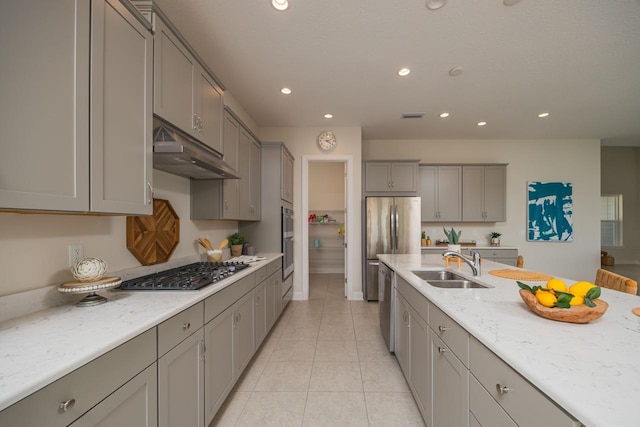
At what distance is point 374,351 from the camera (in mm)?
2611

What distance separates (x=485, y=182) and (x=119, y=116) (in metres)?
5.53

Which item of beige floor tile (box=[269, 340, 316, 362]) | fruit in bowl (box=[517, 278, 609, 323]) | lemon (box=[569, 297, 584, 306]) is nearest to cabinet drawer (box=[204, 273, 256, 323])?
beige floor tile (box=[269, 340, 316, 362])

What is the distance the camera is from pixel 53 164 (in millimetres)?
954

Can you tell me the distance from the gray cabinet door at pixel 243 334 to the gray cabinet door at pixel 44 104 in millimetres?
1275

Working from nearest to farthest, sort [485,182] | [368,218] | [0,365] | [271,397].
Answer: [0,365]
[271,397]
[368,218]
[485,182]

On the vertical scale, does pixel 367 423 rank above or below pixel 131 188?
below

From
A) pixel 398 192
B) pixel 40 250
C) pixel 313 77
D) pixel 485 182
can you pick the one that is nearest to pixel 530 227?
pixel 485 182

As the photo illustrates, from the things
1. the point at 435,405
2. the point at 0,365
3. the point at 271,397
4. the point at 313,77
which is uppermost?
the point at 313,77

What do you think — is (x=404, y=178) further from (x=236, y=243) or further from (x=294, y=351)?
(x=294, y=351)

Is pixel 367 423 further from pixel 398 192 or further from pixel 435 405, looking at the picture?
pixel 398 192

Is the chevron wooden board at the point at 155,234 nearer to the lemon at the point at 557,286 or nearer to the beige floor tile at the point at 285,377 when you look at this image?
the beige floor tile at the point at 285,377

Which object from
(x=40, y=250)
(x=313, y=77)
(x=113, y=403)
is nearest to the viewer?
(x=113, y=403)

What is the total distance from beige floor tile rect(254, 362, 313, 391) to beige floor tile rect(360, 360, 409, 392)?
0.49m

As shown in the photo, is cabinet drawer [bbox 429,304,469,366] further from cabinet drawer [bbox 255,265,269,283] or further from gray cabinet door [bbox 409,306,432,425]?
cabinet drawer [bbox 255,265,269,283]
